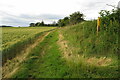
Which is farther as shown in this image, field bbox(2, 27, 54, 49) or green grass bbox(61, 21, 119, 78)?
field bbox(2, 27, 54, 49)

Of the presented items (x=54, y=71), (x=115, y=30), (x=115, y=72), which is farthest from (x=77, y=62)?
(x=115, y=30)

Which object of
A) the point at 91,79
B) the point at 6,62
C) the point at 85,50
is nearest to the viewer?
the point at 91,79

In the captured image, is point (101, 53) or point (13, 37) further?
point (13, 37)

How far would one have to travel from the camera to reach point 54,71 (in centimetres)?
577

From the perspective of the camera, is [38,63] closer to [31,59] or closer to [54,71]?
[31,59]

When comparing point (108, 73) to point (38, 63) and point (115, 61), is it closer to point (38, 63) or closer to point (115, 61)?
point (115, 61)

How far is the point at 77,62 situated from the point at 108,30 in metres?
3.49

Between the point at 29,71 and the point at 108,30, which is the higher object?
the point at 108,30

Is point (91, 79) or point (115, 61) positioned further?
point (115, 61)

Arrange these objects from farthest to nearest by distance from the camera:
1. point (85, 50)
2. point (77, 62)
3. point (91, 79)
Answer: point (85, 50) < point (77, 62) < point (91, 79)

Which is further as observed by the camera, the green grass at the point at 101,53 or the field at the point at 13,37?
the field at the point at 13,37

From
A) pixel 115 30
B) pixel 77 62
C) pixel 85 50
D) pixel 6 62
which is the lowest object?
pixel 6 62

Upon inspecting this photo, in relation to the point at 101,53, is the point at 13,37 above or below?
above

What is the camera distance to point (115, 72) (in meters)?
4.70
